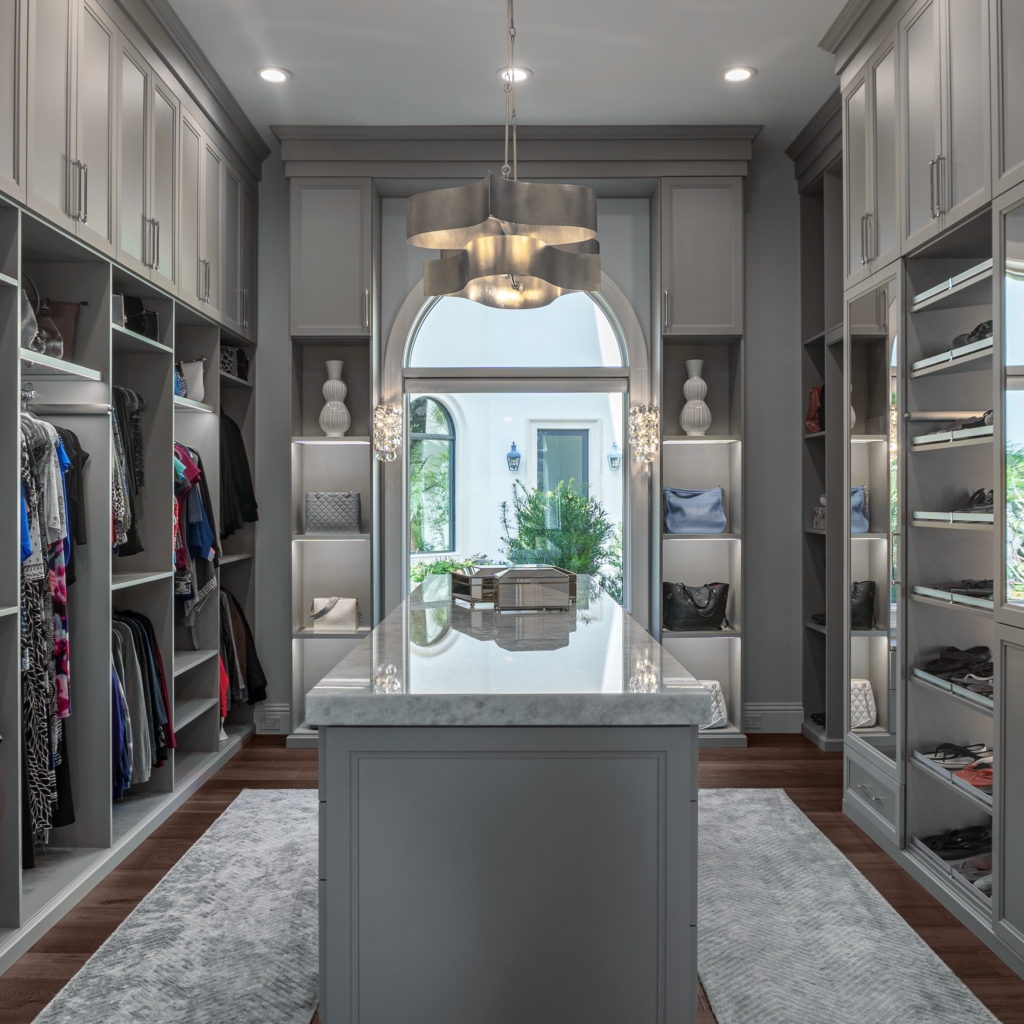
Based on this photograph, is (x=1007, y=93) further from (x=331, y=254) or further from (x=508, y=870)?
(x=331, y=254)

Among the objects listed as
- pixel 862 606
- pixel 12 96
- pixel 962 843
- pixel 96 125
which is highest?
pixel 96 125

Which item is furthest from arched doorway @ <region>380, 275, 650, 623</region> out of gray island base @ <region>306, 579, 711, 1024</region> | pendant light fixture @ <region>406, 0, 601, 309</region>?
gray island base @ <region>306, 579, 711, 1024</region>

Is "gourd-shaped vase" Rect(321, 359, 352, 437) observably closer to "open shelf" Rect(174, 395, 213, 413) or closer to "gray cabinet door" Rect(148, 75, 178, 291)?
"open shelf" Rect(174, 395, 213, 413)

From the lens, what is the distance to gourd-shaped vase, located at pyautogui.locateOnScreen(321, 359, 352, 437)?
4.61 metres

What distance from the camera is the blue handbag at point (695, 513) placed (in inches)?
181

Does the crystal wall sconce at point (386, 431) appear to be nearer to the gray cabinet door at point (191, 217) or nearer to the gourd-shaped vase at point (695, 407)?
the gray cabinet door at point (191, 217)

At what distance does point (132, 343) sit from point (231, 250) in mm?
1193

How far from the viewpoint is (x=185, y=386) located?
13.0 feet

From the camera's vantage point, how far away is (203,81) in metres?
3.79

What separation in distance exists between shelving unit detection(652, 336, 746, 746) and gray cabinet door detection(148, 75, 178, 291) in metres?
2.55

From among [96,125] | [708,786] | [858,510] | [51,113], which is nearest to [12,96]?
[51,113]

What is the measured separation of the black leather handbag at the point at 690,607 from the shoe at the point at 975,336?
80.2 inches

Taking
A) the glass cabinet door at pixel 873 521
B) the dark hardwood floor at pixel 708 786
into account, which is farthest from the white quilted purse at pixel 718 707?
the glass cabinet door at pixel 873 521

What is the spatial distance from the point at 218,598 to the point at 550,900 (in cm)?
291
